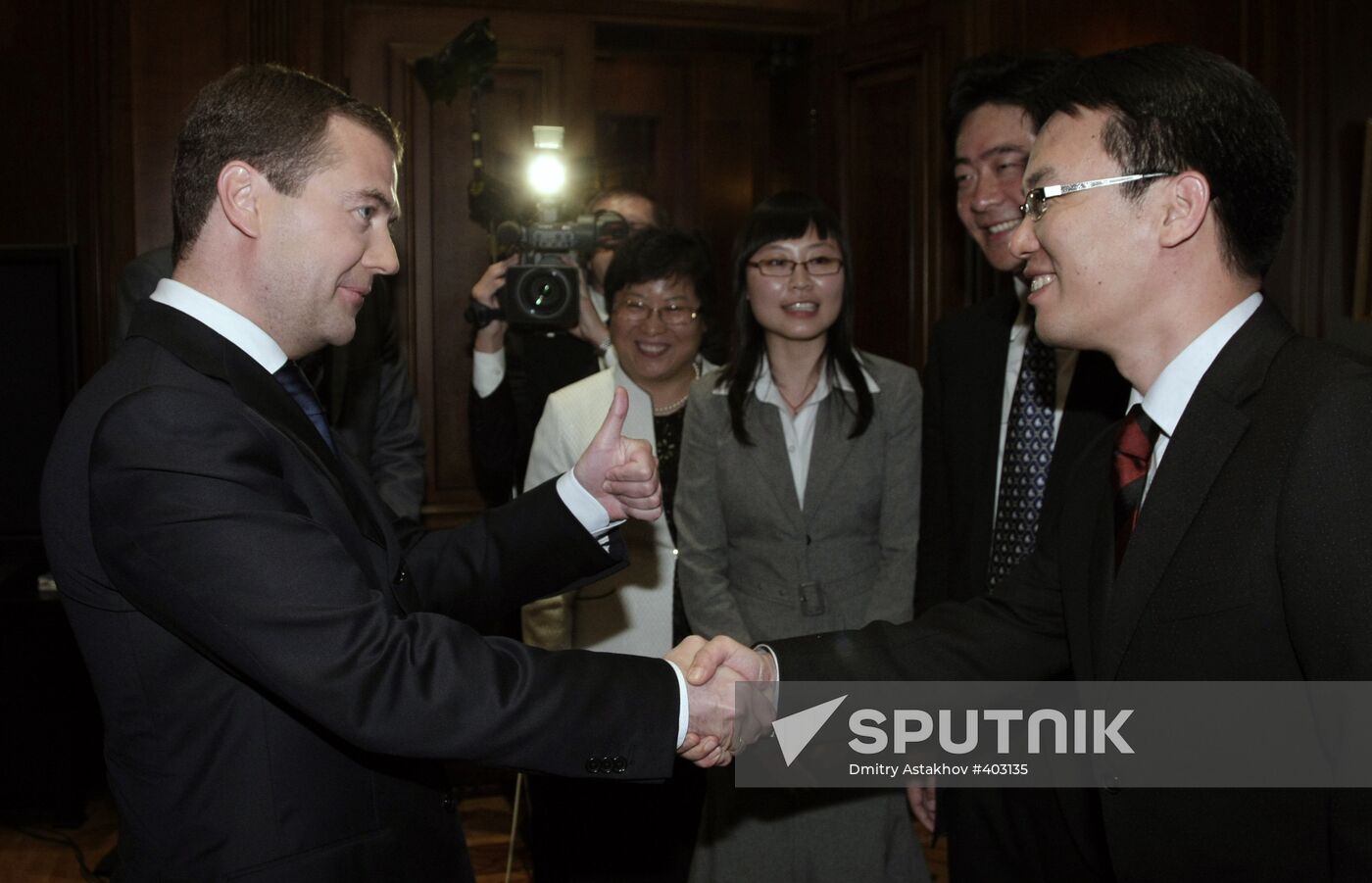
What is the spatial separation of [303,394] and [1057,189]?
1100 millimetres

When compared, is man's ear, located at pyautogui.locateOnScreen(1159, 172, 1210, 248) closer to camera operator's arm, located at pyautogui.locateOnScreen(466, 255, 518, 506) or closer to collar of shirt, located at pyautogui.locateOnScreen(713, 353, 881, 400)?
collar of shirt, located at pyautogui.locateOnScreen(713, 353, 881, 400)

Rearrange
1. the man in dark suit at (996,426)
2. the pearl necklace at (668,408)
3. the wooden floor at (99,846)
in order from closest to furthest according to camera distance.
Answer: the man in dark suit at (996,426), the pearl necklace at (668,408), the wooden floor at (99,846)

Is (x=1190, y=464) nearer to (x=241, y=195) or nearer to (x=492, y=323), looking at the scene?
(x=241, y=195)

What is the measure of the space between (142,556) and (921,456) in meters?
1.78

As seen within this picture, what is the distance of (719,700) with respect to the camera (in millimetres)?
1866

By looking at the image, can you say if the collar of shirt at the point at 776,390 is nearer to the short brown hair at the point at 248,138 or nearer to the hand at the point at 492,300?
the hand at the point at 492,300

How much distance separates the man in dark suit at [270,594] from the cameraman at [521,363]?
166cm

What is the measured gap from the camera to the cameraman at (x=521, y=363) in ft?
11.1

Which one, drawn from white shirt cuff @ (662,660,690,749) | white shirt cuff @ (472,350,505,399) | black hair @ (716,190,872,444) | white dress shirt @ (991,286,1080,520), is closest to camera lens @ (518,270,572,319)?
white shirt cuff @ (472,350,505,399)

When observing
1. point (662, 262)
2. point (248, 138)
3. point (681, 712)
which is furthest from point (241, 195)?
point (662, 262)

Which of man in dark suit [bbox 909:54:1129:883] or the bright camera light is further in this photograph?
the bright camera light

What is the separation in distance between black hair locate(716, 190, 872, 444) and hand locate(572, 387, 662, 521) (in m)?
0.79

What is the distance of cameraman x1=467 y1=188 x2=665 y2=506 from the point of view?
11.1 feet

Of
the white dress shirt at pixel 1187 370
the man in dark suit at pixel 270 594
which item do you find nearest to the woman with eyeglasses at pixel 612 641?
the man in dark suit at pixel 270 594
